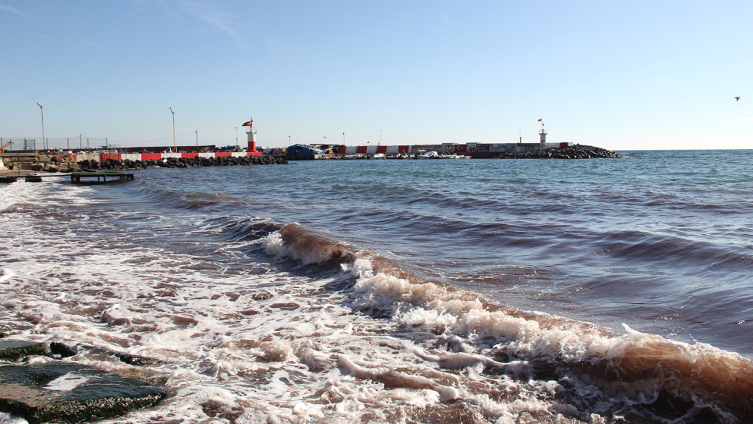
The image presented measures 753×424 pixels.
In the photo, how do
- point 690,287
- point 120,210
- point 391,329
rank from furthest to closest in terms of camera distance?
1. point 120,210
2. point 690,287
3. point 391,329

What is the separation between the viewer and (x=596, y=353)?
3125 millimetres

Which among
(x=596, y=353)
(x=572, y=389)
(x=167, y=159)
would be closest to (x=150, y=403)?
(x=572, y=389)

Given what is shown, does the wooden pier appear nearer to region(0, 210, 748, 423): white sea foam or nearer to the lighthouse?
region(0, 210, 748, 423): white sea foam

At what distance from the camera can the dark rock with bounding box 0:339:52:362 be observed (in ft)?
9.40

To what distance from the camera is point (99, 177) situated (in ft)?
76.7

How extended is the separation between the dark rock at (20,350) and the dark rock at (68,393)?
0.65 ft

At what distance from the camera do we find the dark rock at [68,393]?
220cm

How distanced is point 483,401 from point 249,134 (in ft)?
228

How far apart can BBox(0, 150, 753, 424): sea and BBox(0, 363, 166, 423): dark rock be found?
0.08 m

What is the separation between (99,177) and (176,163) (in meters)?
22.3

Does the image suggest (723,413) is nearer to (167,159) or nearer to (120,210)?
(120,210)

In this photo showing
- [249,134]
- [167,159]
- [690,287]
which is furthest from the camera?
[249,134]

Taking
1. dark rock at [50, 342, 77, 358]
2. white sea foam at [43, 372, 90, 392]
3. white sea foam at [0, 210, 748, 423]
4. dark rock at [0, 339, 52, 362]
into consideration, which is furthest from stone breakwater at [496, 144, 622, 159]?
white sea foam at [43, 372, 90, 392]

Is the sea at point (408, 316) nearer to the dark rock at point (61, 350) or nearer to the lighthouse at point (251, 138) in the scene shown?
the dark rock at point (61, 350)
